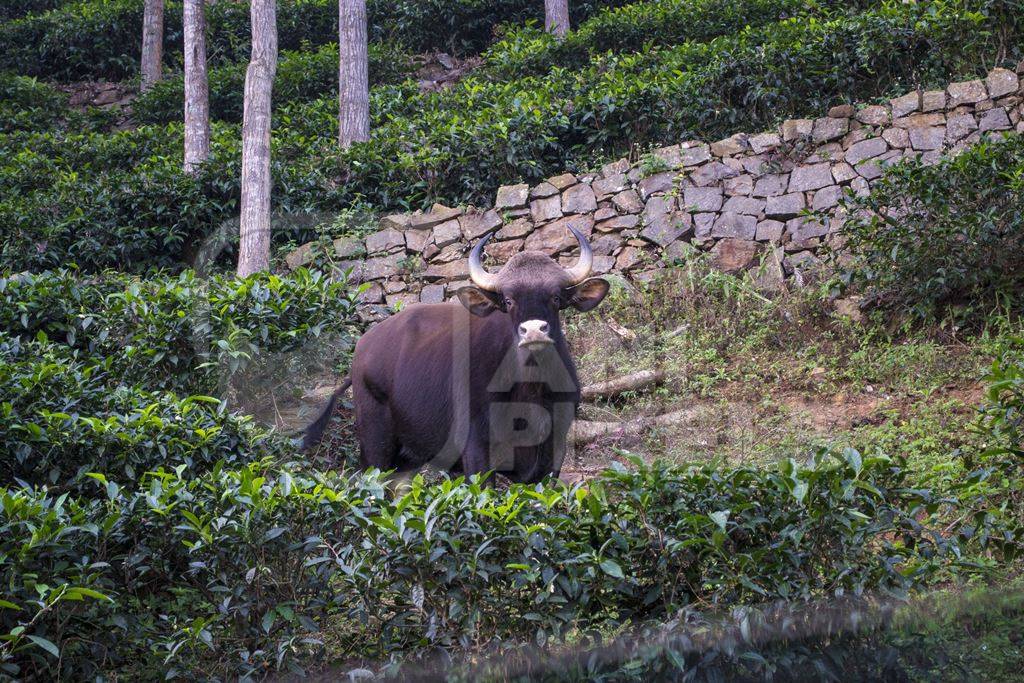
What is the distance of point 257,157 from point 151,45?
8.88 meters

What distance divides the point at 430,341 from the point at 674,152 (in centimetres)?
533

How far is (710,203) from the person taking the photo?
1077 centimetres

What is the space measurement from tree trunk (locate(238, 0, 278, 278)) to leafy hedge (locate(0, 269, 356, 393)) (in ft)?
7.99

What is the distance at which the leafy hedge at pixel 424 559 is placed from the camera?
434 cm

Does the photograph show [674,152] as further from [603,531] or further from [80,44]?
[80,44]

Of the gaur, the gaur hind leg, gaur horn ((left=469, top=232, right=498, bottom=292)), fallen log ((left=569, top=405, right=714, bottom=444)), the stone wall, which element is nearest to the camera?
the gaur

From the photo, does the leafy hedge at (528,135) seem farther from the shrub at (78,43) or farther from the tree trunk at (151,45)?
the shrub at (78,43)

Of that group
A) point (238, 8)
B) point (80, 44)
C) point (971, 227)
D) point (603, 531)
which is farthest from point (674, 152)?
point (80, 44)

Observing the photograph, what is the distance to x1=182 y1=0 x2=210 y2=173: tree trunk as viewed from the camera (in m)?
13.3

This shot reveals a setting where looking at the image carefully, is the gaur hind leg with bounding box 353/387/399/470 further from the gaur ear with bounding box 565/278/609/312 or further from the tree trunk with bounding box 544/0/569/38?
the tree trunk with bounding box 544/0/569/38

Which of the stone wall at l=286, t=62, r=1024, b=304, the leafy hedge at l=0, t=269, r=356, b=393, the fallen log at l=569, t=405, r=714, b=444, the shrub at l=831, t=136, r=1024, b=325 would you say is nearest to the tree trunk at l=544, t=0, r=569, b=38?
the stone wall at l=286, t=62, r=1024, b=304

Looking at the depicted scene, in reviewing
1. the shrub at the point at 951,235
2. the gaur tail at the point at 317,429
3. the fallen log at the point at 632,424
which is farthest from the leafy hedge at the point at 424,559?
the shrub at the point at 951,235

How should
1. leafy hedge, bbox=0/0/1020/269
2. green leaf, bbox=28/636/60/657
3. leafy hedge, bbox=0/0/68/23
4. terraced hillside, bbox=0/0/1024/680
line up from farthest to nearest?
leafy hedge, bbox=0/0/68/23 < leafy hedge, bbox=0/0/1020/269 < terraced hillside, bbox=0/0/1024/680 < green leaf, bbox=28/636/60/657

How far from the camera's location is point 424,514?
14.7 feet
